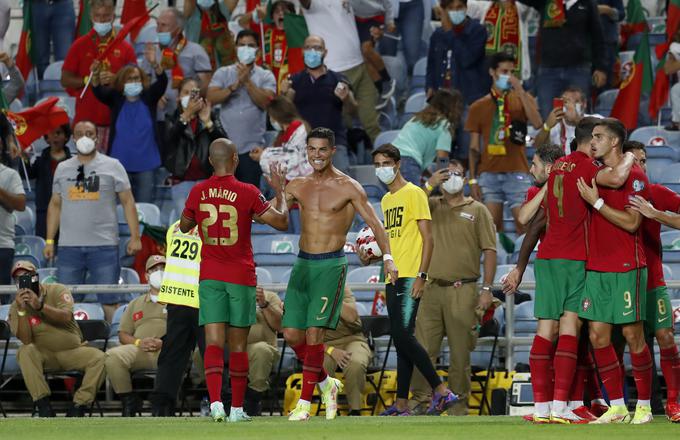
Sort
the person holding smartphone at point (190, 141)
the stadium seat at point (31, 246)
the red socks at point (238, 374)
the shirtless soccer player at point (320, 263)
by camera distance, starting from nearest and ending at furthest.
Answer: the red socks at point (238, 374) < the shirtless soccer player at point (320, 263) < the person holding smartphone at point (190, 141) < the stadium seat at point (31, 246)

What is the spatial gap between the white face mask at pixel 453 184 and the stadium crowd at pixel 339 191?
2cm

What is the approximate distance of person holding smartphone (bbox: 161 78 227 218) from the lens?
16.4 meters

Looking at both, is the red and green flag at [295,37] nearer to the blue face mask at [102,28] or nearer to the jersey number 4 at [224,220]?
the blue face mask at [102,28]

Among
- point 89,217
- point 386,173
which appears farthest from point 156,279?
point 386,173

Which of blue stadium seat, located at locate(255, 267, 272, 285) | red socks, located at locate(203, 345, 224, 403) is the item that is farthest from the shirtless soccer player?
blue stadium seat, located at locate(255, 267, 272, 285)

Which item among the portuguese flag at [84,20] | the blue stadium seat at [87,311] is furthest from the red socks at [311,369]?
the portuguese flag at [84,20]

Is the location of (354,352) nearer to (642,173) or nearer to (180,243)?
(180,243)

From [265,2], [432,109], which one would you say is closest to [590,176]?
[432,109]

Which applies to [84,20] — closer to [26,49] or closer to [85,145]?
[26,49]

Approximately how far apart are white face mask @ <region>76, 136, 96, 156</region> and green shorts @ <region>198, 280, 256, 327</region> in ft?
16.6

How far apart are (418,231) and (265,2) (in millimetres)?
7715

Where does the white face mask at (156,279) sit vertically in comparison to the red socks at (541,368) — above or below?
above

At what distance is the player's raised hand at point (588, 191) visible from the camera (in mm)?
10359

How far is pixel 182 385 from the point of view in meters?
14.3
